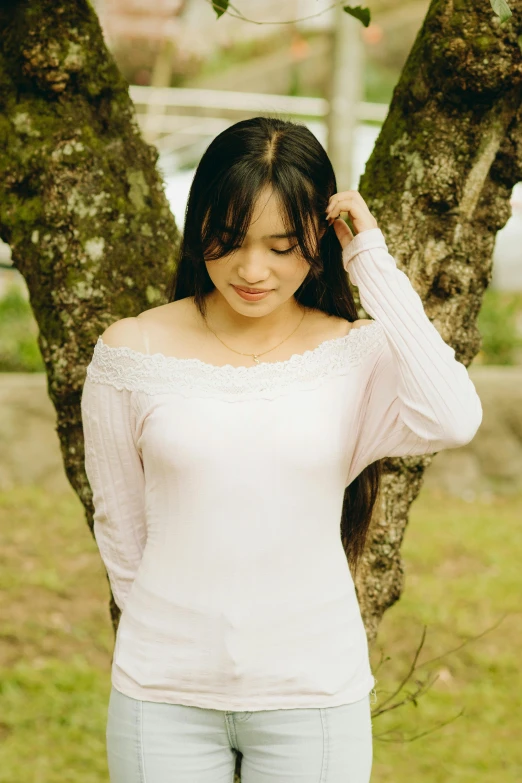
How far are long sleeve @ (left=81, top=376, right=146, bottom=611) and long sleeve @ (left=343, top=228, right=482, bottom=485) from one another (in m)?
0.43

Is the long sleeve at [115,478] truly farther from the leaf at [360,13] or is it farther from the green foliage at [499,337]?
the green foliage at [499,337]

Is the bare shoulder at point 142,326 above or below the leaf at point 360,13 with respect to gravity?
below

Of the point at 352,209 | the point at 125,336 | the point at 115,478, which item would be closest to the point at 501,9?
the point at 352,209

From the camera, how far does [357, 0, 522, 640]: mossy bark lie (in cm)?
206

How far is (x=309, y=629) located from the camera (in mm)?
1684

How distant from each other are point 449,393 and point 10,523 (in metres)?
3.97

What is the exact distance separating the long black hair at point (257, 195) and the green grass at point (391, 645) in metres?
1.78

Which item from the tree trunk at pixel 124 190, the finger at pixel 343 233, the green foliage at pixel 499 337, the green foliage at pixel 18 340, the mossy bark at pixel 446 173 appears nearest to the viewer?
the finger at pixel 343 233

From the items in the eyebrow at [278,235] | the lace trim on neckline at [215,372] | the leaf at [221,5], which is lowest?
the lace trim on neckline at [215,372]

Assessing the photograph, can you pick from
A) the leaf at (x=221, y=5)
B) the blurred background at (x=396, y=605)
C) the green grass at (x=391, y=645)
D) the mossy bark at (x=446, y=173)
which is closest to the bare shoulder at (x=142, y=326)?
the blurred background at (x=396, y=605)

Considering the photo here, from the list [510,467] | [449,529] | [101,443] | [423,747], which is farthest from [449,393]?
[510,467]

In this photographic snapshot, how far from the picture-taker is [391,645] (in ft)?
14.0

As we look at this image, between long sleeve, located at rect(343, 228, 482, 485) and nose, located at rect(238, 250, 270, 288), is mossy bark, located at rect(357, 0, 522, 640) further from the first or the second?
nose, located at rect(238, 250, 270, 288)

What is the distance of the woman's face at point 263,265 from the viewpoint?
5.60 feet
